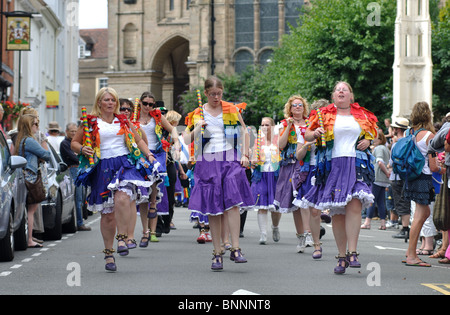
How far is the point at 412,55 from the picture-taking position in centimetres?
3859

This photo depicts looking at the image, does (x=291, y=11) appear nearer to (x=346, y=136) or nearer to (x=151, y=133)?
(x=151, y=133)

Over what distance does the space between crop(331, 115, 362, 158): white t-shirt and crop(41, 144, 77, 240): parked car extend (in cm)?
582

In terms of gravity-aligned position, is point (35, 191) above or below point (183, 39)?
below

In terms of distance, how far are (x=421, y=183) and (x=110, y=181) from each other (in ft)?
12.4

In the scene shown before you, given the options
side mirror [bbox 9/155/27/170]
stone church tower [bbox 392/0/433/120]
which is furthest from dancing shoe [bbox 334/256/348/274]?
stone church tower [bbox 392/0/433/120]

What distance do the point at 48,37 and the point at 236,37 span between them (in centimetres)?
2990

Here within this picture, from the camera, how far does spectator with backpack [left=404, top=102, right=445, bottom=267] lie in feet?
38.5

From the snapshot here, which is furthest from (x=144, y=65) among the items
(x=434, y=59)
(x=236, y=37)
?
(x=434, y=59)

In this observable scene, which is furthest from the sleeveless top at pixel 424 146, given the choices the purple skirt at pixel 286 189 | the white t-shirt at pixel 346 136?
the white t-shirt at pixel 346 136

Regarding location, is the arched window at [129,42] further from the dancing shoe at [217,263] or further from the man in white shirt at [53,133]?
the dancing shoe at [217,263]

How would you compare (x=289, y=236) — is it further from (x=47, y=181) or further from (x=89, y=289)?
(x=89, y=289)

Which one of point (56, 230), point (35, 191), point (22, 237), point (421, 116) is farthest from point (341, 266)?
point (56, 230)

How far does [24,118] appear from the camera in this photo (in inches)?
579

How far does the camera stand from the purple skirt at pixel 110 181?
10.9m
